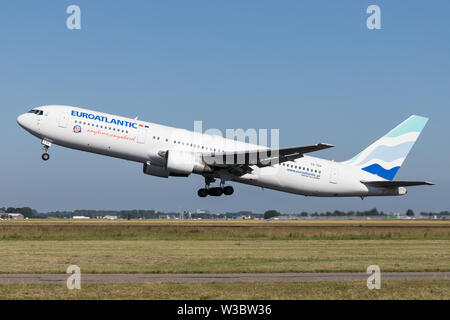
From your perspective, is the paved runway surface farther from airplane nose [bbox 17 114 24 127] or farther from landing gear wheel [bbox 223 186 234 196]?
landing gear wheel [bbox 223 186 234 196]

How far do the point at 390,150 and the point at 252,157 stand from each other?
57.3 ft

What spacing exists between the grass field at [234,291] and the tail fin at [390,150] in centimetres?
3717

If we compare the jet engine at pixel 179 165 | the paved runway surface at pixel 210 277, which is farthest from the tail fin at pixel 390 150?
the paved runway surface at pixel 210 277

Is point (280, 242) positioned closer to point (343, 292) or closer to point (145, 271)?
point (145, 271)

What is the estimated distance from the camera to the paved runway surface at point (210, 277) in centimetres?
2106

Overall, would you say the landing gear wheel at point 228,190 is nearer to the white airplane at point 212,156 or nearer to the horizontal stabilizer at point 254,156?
the white airplane at point 212,156

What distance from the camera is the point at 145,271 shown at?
24219mm

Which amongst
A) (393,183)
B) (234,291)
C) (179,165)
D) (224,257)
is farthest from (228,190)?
Result: (234,291)

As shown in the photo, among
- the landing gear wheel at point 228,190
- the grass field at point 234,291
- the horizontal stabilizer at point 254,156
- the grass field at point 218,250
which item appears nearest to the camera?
the grass field at point 234,291

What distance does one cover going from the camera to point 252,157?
4781cm

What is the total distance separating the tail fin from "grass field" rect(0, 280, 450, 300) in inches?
1463

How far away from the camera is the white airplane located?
147 ft
